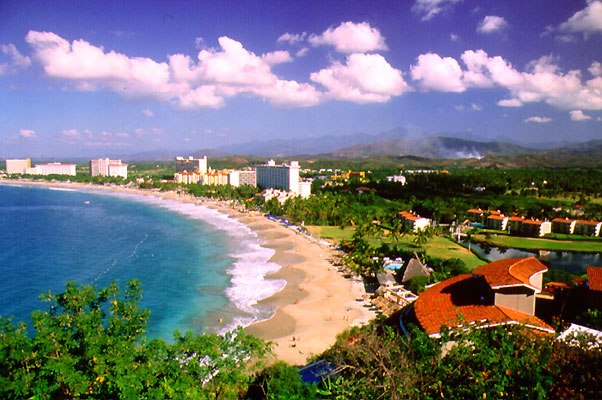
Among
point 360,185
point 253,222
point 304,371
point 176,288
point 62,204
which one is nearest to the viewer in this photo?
point 304,371

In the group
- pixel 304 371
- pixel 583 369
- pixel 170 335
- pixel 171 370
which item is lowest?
pixel 170 335

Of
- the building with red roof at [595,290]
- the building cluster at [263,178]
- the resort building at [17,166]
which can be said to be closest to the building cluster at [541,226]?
the building cluster at [263,178]

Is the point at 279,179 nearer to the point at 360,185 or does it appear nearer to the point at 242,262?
the point at 360,185

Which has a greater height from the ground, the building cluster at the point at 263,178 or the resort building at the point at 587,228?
the building cluster at the point at 263,178

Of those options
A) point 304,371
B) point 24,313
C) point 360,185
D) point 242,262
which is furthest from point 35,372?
point 360,185

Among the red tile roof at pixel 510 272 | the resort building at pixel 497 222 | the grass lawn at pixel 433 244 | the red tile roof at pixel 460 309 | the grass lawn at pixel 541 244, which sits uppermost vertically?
the red tile roof at pixel 510 272

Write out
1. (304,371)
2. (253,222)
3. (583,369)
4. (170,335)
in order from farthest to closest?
(253,222) < (170,335) < (304,371) < (583,369)

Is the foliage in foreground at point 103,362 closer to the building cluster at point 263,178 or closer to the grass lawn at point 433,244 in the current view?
the grass lawn at point 433,244

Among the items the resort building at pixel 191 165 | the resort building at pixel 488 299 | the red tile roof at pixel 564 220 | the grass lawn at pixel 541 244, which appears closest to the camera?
the resort building at pixel 488 299
